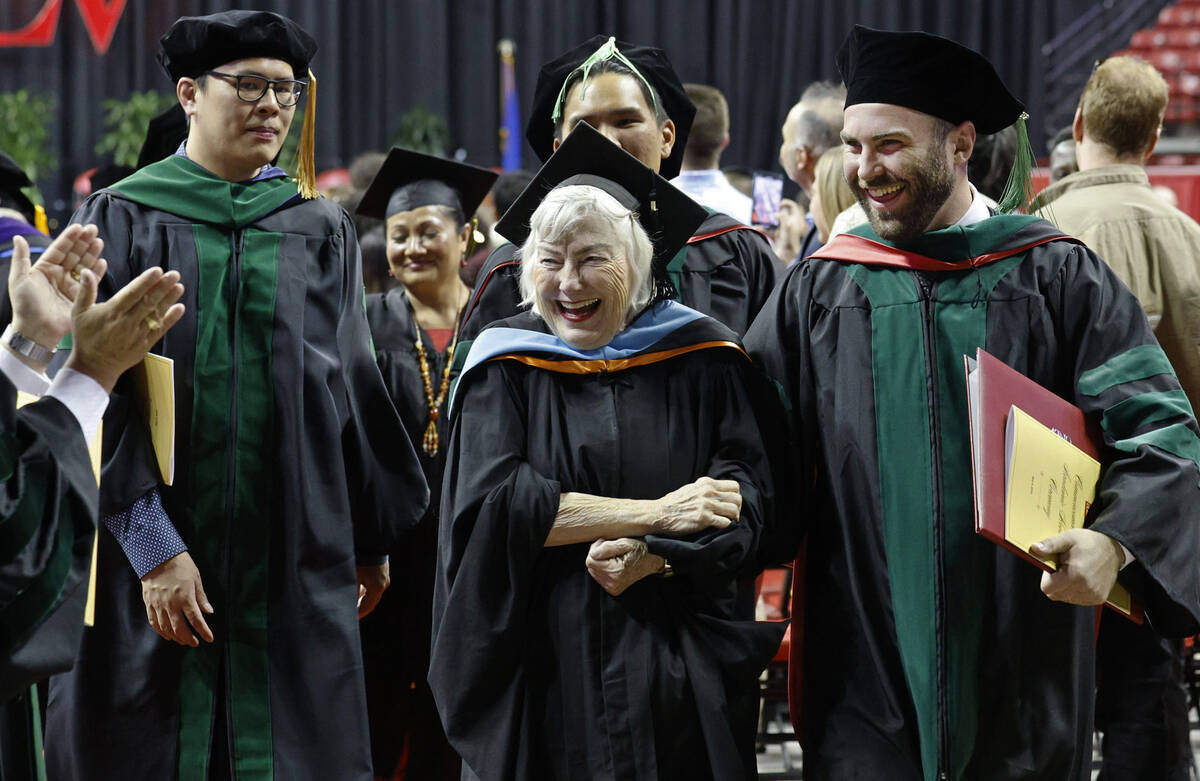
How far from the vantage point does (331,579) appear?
9.86 ft

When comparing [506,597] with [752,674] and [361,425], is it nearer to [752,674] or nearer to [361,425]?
[752,674]

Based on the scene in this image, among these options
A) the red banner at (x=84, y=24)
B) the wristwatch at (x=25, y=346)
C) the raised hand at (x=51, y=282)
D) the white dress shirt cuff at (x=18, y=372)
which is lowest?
the white dress shirt cuff at (x=18, y=372)

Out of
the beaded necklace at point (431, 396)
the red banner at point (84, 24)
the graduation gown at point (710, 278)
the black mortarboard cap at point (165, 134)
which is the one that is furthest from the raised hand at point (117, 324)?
the red banner at point (84, 24)

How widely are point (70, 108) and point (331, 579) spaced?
36.3ft

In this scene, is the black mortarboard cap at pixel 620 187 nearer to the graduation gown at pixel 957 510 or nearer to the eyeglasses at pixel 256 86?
→ the graduation gown at pixel 957 510

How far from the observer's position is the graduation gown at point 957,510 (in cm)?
244

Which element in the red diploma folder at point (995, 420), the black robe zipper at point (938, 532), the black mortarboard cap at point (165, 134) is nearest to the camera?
the red diploma folder at point (995, 420)

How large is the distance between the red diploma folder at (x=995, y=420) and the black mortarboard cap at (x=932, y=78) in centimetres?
52

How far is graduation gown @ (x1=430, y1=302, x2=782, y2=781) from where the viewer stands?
2586 millimetres

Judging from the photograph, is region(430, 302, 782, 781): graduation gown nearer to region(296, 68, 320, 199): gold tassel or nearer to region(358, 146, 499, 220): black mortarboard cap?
region(296, 68, 320, 199): gold tassel

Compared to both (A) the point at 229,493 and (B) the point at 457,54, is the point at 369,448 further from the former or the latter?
(B) the point at 457,54

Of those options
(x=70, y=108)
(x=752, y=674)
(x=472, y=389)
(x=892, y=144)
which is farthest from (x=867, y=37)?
(x=70, y=108)

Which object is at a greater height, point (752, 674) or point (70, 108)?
point (70, 108)

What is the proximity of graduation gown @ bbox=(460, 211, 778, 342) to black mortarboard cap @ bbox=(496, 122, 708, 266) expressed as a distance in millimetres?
260
